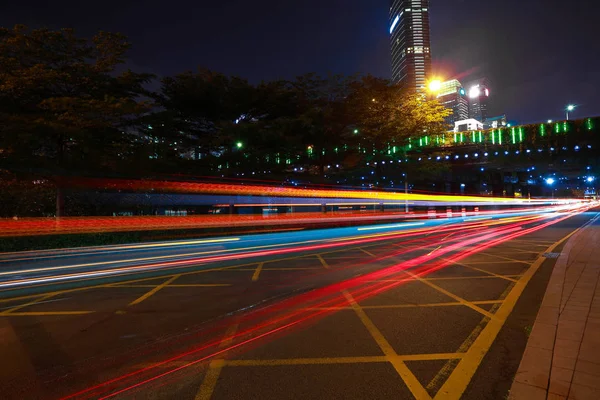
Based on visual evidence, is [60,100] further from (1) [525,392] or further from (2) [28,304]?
(1) [525,392]

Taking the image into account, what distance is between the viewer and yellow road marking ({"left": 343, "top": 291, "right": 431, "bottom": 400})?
3185 mm

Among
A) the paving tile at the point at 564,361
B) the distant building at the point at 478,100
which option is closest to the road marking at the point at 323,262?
the paving tile at the point at 564,361

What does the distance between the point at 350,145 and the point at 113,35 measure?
1516 cm

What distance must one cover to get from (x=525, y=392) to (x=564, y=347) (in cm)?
120

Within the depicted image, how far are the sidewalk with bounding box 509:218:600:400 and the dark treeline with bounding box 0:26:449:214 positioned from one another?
560 inches

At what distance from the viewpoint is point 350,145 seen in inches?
948

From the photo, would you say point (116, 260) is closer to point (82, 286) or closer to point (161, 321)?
point (82, 286)

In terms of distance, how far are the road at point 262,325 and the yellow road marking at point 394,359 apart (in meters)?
0.02

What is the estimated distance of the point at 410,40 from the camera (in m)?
64.3

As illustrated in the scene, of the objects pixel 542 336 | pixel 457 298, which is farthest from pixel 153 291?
pixel 542 336

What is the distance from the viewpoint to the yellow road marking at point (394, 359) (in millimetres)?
3185

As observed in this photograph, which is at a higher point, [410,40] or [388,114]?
[410,40]

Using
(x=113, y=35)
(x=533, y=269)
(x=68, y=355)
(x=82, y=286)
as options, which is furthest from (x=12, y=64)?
(x=533, y=269)

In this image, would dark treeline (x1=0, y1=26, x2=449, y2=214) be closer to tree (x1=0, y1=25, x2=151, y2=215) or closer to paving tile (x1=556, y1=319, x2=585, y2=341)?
tree (x1=0, y1=25, x2=151, y2=215)
